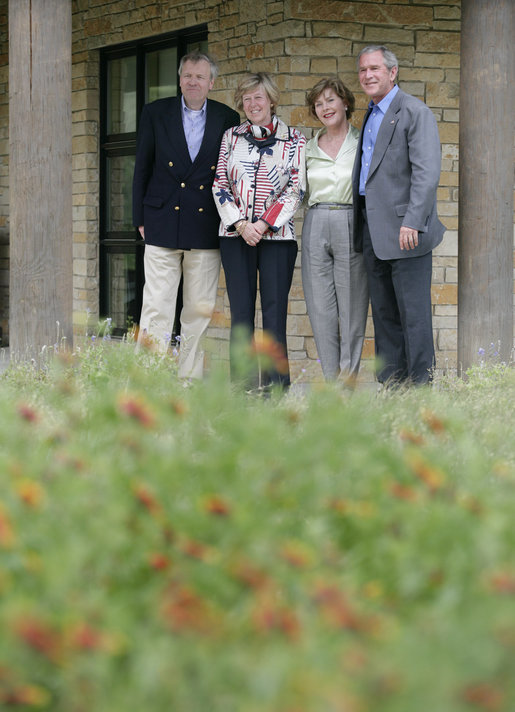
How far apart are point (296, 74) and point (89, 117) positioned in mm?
2181

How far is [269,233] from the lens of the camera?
4770 millimetres

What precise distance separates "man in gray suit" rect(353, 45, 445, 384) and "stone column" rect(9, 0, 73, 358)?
4.70ft

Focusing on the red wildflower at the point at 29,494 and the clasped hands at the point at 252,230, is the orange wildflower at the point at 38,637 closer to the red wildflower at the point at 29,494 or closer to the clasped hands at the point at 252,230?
the red wildflower at the point at 29,494

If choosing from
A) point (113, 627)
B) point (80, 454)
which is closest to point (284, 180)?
point (80, 454)

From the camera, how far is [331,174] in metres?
4.74

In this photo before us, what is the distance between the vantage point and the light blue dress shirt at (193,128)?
16.3 feet

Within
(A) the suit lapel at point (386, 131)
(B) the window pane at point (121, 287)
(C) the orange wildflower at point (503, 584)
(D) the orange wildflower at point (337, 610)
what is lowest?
(D) the orange wildflower at point (337, 610)

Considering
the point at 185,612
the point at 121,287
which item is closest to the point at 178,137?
the point at 121,287

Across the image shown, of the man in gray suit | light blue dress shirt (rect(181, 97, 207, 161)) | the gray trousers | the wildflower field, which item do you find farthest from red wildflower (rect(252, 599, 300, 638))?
light blue dress shirt (rect(181, 97, 207, 161))

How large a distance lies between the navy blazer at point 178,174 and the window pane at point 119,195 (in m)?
2.56

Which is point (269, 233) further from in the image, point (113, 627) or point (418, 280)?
point (113, 627)

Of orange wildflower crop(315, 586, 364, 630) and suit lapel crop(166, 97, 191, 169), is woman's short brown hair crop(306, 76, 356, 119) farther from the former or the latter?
orange wildflower crop(315, 586, 364, 630)

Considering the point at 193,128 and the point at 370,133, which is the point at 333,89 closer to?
the point at 370,133

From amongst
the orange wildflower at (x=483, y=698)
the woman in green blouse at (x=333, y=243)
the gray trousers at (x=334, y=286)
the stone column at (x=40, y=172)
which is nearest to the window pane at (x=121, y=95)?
the stone column at (x=40, y=172)
